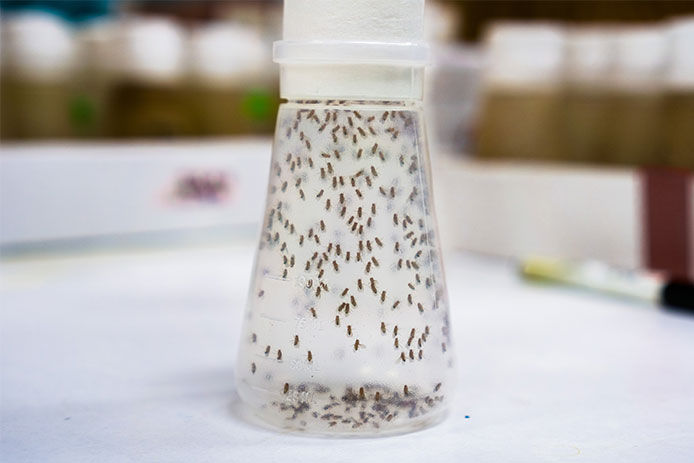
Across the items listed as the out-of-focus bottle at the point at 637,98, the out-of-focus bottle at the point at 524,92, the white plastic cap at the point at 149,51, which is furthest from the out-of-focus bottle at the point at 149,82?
the out-of-focus bottle at the point at 637,98

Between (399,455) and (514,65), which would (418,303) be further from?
(514,65)

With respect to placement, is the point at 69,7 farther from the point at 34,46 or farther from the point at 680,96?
the point at 680,96

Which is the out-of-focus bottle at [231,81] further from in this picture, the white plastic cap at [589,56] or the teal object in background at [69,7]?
the white plastic cap at [589,56]

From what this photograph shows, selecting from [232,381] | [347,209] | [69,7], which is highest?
[69,7]

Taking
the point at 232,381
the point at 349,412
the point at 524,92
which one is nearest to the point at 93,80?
the point at 524,92

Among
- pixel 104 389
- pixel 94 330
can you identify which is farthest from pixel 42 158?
pixel 104 389

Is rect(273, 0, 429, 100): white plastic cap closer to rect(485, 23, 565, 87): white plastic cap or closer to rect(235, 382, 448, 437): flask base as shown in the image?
rect(235, 382, 448, 437): flask base
